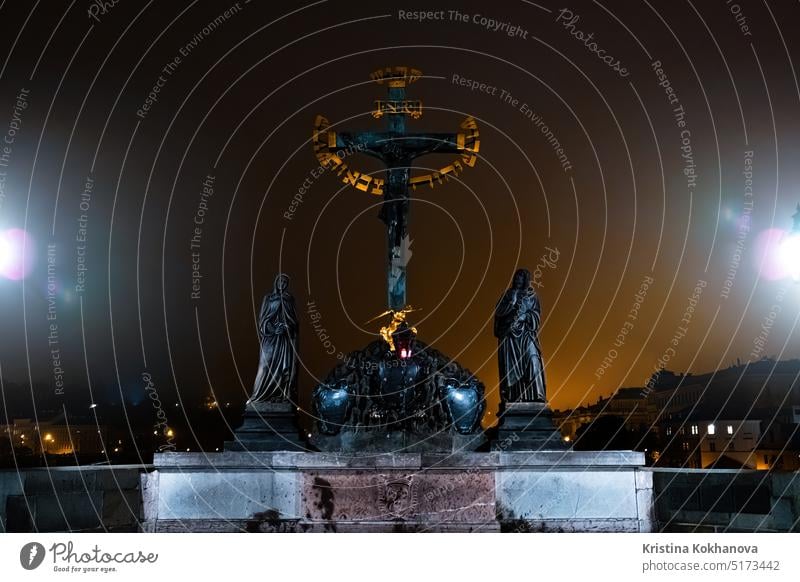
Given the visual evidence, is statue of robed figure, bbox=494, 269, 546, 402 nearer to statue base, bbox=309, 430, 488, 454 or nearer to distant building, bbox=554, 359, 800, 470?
statue base, bbox=309, 430, 488, 454

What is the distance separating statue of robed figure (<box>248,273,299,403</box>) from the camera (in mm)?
16203

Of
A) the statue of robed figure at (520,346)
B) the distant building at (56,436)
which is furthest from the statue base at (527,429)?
the distant building at (56,436)

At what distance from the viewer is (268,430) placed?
1580 centimetres

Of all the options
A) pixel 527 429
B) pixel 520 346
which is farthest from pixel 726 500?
pixel 520 346

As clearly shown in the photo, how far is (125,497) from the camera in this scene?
16234 millimetres

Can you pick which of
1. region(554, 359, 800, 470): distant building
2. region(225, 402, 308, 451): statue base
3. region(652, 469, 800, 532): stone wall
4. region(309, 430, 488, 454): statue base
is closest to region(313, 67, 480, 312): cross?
region(309, 430, 488, 454): statue base

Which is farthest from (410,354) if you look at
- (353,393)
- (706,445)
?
(706,445)
